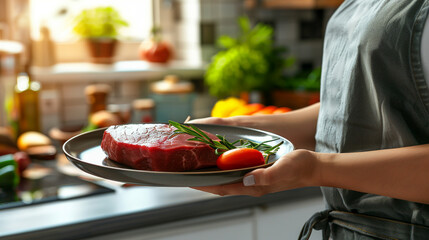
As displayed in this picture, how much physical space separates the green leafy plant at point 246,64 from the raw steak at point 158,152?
145 centimetres

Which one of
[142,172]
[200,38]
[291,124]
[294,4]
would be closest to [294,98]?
[294,4]

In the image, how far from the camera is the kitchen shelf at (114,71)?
7.45ft

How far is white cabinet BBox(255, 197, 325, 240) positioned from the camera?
1.50 m

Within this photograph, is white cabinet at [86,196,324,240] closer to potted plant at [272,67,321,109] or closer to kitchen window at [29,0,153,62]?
potted plant at [272,67,321,109]

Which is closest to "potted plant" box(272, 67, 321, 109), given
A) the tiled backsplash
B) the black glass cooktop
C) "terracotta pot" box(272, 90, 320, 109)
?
"terracotta pot" box(272, 90, 320, 109)

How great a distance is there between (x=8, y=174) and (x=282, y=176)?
3.28 ft

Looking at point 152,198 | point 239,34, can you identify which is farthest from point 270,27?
point 152,198

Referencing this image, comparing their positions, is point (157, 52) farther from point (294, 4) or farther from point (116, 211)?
point (116, 211)

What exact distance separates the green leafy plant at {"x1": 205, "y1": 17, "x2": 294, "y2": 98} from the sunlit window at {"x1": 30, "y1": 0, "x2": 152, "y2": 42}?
0.41 m

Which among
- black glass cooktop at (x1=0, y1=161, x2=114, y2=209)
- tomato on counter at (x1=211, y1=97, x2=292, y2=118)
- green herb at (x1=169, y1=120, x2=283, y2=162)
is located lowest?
black glass cooktop at (x1=0, y1=161, x2=114, y2=209)

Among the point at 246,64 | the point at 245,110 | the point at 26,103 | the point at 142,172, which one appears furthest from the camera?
the point at 246,64

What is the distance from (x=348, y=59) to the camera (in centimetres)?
91

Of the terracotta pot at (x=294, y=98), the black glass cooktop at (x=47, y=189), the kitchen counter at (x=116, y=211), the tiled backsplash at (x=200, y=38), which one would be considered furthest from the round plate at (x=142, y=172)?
the tiled backsplash at (x=200, y=38)

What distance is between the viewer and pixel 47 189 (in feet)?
4.98
